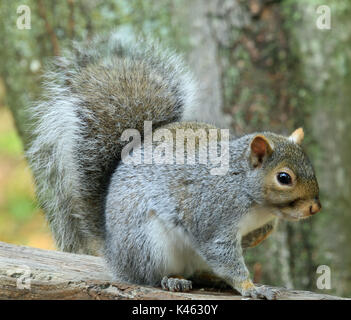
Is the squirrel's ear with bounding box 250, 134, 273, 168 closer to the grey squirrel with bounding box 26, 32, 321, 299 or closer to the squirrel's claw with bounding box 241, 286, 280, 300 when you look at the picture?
the grey squirrel with bounding box 26, 32, 321, 299

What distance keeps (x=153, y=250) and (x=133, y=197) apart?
0.22 metres

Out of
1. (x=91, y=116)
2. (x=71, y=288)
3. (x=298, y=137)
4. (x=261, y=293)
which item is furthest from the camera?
(x=91, y=116)

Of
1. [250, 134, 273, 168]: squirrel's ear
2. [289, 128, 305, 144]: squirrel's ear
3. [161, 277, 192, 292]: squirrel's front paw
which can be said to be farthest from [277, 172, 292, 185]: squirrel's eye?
[161, 277, 192, 292]: squirrel's front paw

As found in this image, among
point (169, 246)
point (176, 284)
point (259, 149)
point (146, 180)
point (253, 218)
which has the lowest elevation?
point (176, 284)

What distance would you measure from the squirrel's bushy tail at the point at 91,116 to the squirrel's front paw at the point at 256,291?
71 centimetres

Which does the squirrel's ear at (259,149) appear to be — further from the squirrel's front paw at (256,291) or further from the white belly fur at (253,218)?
the squirrel's front paw at (256,291)

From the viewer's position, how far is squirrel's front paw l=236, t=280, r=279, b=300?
194 cm

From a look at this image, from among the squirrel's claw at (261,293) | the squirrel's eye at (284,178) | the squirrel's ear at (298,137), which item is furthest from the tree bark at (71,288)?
the squirrel's ear at (298,137)

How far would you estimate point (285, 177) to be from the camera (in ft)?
6.41

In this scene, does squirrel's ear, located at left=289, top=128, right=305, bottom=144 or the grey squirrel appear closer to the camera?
the grey squirrel

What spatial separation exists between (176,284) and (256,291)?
32cm

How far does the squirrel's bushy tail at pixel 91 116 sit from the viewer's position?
7.59 feet

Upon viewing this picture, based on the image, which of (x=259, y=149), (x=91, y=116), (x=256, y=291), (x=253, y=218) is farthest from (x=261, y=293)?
(x=91, y=116)

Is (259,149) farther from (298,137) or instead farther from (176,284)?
(176,284)
